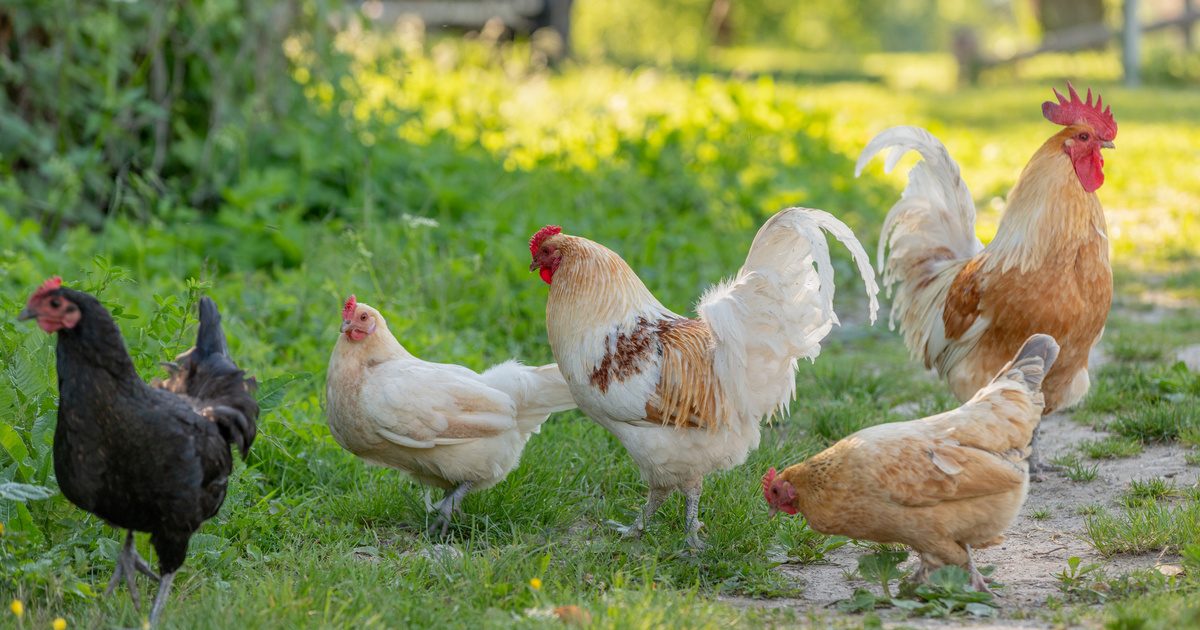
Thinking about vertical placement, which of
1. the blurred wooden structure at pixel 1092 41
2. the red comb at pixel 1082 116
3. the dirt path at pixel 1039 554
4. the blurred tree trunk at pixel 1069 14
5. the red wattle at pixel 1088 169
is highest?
the blurred tree trunk at pixel 1069 14

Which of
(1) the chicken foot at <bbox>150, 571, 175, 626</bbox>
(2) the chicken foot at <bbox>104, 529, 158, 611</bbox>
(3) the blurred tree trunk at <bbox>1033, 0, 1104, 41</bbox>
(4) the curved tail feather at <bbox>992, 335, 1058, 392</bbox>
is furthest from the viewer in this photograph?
(3) the blurred tree trunk at <bbox>1033, 0, 1104, 41</bbox>

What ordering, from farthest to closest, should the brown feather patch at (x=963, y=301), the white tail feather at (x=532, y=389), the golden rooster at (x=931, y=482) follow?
the brown feather patch at (x=963, y=301) < the white tail feather at (x=532, y=389) < the golden rooster at (x=931, y=482)

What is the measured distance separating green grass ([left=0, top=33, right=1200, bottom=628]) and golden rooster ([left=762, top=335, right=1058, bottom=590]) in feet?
1.44

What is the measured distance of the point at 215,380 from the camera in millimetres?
4156

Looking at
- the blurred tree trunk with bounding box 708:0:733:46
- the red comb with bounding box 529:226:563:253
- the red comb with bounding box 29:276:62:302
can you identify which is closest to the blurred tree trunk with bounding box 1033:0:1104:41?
the blurred tree trunk with bounding box 708:0:733:46

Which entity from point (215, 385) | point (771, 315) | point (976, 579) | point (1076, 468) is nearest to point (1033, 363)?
point (976, 579)

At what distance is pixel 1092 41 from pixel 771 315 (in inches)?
739

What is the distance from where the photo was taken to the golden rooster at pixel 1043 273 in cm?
502

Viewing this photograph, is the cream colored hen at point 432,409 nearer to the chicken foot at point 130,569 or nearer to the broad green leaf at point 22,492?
the chicken foot at point 130,569

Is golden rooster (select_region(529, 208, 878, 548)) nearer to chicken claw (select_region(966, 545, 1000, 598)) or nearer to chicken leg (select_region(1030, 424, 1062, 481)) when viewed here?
chicken claw (select_region(966, 545, 1000, 598))

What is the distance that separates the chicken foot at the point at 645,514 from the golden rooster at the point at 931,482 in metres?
0.64

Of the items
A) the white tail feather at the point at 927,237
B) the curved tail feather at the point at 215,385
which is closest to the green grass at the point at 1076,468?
the white tail feather at the point at 927,237

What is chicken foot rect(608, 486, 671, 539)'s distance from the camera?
15.5 ft

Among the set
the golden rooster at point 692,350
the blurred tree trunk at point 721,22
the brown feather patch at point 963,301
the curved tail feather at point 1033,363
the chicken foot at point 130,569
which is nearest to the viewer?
the chicken foot at point 130,569
